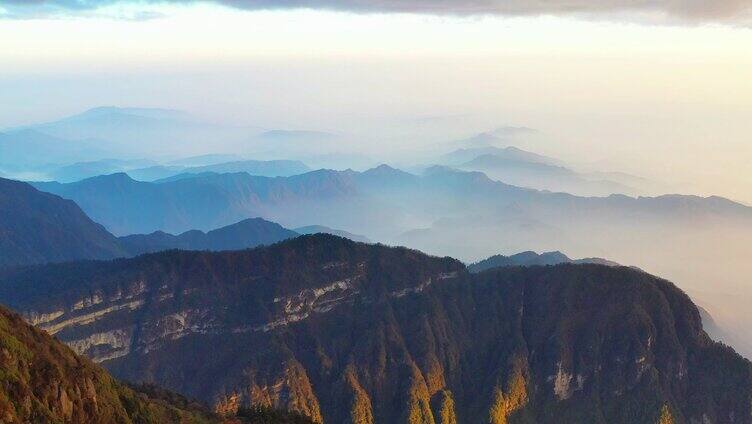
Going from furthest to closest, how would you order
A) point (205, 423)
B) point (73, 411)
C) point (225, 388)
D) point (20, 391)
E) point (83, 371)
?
point (225, 388)
point (205, 423)
point (83, 371)
point (73, 411)
point (20, 391)

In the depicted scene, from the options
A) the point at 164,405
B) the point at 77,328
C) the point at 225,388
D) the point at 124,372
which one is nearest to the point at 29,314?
the point at 77,328

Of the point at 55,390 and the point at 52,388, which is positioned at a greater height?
the point at 52,388

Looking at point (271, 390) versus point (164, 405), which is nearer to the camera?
point (164, 405)

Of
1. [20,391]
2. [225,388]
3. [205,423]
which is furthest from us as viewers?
[225,388]

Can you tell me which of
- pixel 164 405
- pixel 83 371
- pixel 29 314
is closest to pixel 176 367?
pixel 29 314

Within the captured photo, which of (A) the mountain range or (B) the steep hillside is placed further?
(A) the mountain range

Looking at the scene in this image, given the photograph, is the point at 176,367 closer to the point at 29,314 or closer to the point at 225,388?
the point at 225,388

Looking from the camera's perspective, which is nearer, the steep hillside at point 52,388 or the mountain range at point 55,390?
the steep hillside at point 52,388

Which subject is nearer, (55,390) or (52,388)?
(52,388)

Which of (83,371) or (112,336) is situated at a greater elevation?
(83,371)

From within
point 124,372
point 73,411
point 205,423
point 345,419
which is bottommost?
point 345,419
